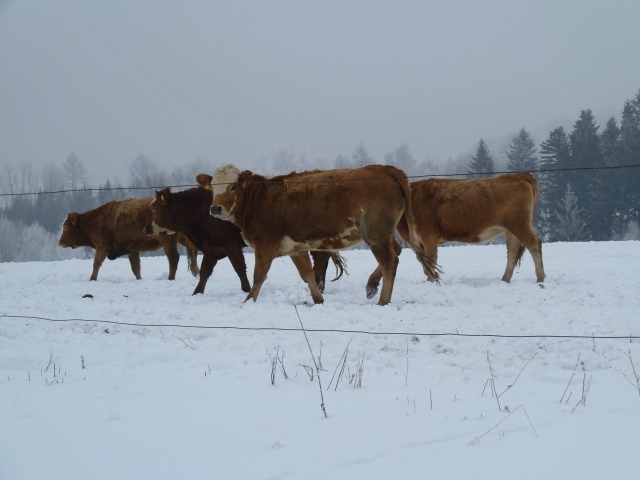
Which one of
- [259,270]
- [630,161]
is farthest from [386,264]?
[630,161]

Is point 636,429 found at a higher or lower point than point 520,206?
lower

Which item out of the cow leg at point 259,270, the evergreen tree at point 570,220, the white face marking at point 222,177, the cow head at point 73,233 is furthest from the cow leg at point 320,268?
the evergreen tree at point 570,220

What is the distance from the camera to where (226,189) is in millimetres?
9992

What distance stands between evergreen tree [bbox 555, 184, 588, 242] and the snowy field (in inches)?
1204

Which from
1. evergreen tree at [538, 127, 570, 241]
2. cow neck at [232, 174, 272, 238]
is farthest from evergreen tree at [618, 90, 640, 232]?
cow neck at [232, 174, 272, 238]

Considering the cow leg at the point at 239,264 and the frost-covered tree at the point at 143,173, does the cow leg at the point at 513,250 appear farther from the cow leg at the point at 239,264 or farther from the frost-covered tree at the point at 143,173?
the frost-covered tree at the point at 143,173

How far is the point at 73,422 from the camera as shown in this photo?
13.2 feet

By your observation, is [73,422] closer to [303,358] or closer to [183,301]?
[303,358]

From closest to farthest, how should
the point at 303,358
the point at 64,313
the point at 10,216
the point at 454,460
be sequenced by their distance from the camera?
the point at 454,460 < the point at 303,358 < the point at 64,313 < the point at 10,216

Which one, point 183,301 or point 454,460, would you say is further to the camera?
point 183,301

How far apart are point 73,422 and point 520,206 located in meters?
9.00

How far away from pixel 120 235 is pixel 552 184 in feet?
105

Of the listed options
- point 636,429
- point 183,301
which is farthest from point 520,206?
point 636,429

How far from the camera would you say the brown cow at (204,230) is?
438 inches
